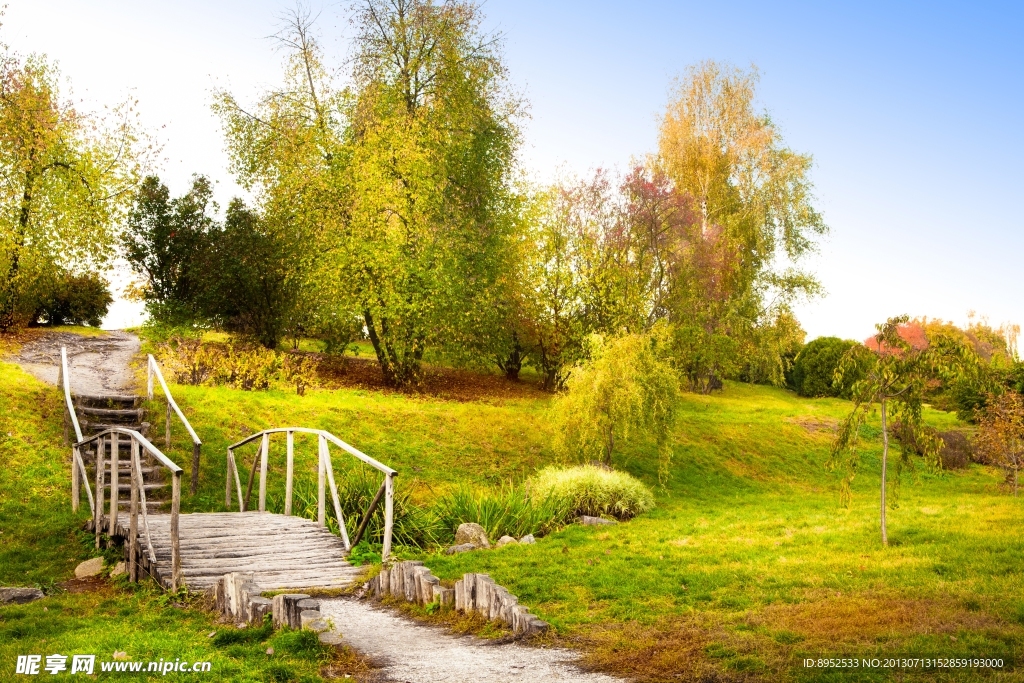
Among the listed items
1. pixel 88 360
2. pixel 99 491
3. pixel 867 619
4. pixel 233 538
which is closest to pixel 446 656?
pixel 867 619

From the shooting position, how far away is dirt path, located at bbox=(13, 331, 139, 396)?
68.5 feet

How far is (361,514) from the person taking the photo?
42.5ft

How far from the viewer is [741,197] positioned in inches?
1414

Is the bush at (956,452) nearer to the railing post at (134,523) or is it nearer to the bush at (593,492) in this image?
the bush at (593,492)

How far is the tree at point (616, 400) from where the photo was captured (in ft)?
61.5

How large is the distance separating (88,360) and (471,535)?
53.7 ft

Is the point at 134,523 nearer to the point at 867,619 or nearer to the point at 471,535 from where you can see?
the point at 471,535

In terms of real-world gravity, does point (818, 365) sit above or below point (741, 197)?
below

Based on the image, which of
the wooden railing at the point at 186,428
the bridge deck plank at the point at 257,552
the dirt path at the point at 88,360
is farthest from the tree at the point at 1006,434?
the dirt path at the point at 88,360

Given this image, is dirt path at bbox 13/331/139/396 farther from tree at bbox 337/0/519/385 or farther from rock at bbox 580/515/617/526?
rock at bbox 580/515/617/526

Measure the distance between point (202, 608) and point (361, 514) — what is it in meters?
3.86

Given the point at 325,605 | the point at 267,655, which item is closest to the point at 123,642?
the point at 267,655

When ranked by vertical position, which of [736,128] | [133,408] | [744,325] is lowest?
[133,408]

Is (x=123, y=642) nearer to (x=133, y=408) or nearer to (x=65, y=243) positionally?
(x=133, y=408)
